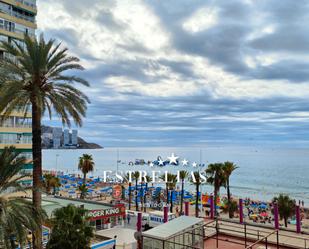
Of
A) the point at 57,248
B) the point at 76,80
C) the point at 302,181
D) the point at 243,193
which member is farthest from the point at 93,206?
the point at 302,181

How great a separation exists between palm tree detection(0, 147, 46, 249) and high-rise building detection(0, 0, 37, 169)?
62.7 ft

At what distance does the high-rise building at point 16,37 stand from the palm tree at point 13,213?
19096 millimetres

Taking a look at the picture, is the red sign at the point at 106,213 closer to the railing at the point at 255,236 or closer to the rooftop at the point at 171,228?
the railing at the point at 255,236

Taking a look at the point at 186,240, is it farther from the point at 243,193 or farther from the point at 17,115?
the point at 243,193

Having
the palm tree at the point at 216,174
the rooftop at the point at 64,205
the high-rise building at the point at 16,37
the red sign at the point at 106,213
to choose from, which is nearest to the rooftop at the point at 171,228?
the red sign at the point at 106,213

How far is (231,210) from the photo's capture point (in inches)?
1853

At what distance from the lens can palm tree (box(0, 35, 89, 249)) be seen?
1656cm

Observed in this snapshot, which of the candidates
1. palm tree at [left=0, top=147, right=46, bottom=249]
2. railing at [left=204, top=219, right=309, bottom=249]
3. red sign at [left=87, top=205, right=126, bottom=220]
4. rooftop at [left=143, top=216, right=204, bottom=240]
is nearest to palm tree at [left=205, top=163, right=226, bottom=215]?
railing at [left=204, top=219, right=309, bottom=249]

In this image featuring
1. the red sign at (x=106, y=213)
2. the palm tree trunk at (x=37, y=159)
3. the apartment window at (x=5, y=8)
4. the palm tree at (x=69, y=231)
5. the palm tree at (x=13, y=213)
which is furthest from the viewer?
the apartment window at (x=5, y=8)

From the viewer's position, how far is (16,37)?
35.7m

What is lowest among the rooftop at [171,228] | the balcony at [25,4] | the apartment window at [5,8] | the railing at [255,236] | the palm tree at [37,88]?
the railing at [255,236]

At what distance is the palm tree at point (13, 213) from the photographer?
14.0m

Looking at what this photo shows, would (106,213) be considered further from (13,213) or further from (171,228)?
(13,213)

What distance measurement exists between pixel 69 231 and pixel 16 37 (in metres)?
27.4
